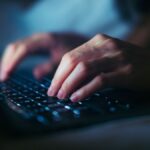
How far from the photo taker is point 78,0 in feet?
2.36

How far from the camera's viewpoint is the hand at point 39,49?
0.69 meters

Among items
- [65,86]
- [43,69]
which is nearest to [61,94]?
[65,86]

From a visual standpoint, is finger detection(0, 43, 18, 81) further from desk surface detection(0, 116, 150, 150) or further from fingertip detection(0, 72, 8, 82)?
desk surface detection(0, 116, 150, 150)

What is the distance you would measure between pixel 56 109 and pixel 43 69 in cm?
29

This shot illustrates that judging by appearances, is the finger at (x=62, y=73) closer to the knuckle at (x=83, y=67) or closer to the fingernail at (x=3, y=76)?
the knuckle at (x=83, y=67)

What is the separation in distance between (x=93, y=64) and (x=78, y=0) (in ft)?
0.83

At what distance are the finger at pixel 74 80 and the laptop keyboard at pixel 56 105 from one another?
0.01 meters

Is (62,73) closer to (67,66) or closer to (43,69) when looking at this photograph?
(67,66)

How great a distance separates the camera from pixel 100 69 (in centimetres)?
51

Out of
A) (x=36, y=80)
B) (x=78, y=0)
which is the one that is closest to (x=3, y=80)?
(x=36, y=80)

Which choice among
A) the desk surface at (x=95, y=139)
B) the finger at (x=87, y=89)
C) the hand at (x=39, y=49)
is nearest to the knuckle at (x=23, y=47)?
the hand at (x=39, y=49)

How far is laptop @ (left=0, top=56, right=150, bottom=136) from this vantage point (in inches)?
14.1

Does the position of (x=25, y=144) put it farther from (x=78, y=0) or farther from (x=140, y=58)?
(x=78, y=0)

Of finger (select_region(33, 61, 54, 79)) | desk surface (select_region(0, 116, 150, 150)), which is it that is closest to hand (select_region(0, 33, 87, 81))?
finger (select_region(33, 61, 54, 79))
